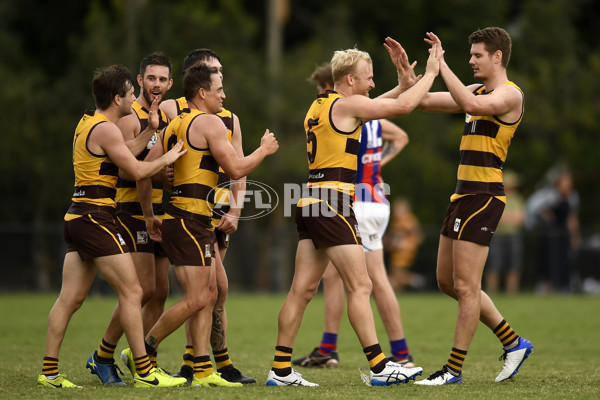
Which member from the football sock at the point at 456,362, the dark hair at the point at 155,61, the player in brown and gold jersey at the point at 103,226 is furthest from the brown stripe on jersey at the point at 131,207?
the football sock at the point at 456,362

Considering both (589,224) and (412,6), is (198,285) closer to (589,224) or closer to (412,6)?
(589,224)

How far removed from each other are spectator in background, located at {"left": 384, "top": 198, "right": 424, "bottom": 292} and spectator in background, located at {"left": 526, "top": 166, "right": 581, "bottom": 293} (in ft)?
9.13

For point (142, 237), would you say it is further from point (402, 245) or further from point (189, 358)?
point (402, 245)

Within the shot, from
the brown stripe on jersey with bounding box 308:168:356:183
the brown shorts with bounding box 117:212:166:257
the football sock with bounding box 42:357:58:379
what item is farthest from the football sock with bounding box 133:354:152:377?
the brown stripe on jersey with bounding box 308:168:356:183

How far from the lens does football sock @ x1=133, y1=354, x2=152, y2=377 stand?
6.66 metres

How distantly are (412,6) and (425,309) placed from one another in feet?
47.6

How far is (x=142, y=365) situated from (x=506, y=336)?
9.97ft

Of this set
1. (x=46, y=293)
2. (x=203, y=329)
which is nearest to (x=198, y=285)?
(x=203, y=329)

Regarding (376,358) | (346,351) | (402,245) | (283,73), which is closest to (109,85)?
(376,358)

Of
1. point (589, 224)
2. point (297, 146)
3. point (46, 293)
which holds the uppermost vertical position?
point (297, 146)

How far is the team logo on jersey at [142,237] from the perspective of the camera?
7.23 metres

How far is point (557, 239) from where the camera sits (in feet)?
63.9

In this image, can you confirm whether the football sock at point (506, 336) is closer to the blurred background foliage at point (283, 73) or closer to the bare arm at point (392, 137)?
the bare arm at point (392, 137)

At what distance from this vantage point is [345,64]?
692 centimetres
